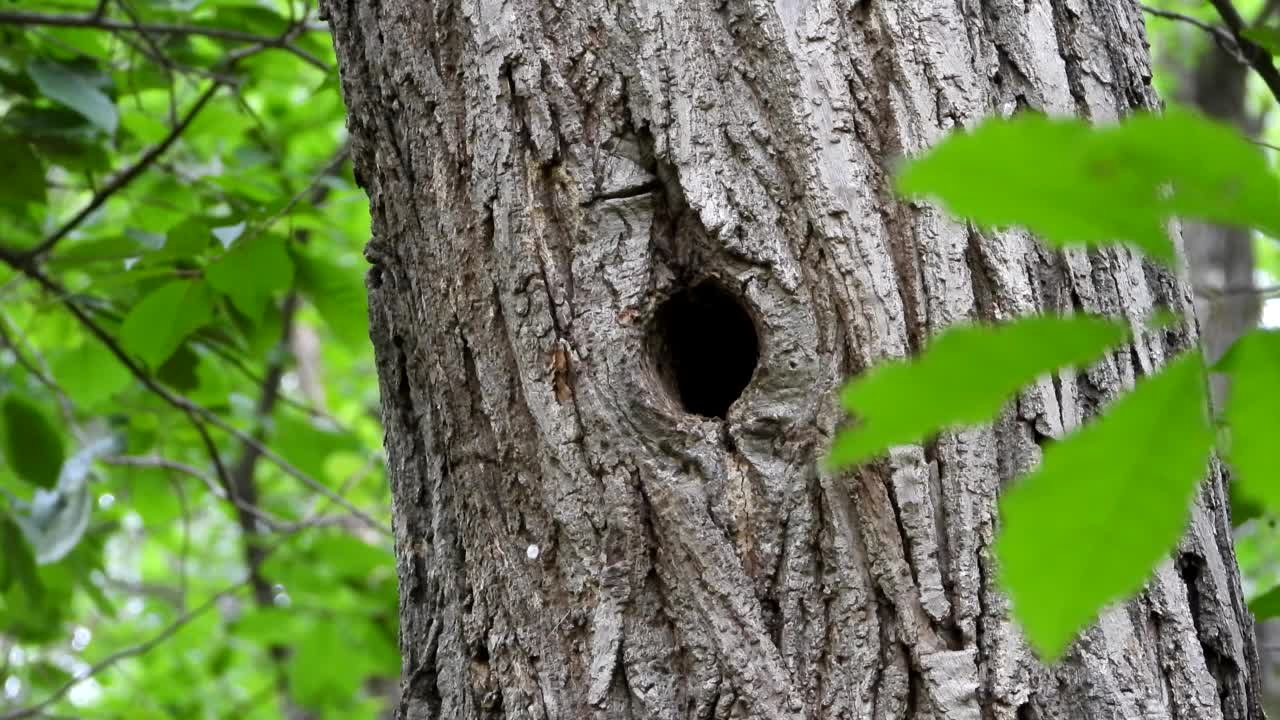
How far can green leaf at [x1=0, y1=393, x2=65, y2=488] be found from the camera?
2951 millimetres

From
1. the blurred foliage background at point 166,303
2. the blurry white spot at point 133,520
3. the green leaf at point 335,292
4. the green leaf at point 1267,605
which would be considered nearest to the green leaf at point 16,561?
the blurred foliage background at point 166,303

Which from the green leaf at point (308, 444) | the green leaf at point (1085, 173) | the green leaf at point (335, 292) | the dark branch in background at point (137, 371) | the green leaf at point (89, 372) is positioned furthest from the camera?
the green leaf at point (308, 444)

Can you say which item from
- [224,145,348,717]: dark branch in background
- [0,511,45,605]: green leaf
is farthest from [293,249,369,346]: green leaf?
[0,511,45,605]: green leaf

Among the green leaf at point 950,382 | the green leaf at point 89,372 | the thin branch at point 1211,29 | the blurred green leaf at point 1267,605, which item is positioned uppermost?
the green leaf at point 89,372

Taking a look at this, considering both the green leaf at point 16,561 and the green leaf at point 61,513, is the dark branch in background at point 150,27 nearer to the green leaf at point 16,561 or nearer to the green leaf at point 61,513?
the green leaf at point 61,513

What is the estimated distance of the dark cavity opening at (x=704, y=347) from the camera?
1.41 meters

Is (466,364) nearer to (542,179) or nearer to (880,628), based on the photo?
(542,179)

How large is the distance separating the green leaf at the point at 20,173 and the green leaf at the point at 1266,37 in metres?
2.54

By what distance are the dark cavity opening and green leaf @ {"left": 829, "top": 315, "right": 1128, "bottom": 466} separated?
814 mm

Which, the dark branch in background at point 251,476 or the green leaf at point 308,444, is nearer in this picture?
the green leaf at point 308,444

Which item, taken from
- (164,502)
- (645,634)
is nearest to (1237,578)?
(645,634)

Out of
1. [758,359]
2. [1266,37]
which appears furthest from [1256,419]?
[1266,37]

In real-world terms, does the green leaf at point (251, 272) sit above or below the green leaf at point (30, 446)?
below

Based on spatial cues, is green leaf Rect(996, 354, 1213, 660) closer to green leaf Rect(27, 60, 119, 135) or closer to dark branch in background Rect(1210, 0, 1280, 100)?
dark branch in background Rect(1210, 0, 1280, 100)
